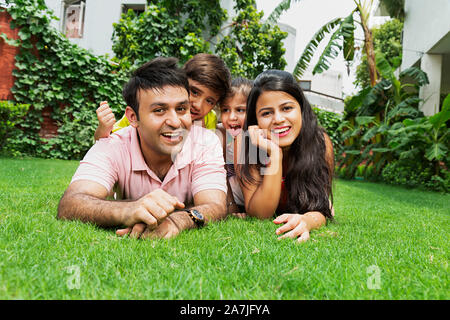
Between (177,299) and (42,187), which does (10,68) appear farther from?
(177,299)

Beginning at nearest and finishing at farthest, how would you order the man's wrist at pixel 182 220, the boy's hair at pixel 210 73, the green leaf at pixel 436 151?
the man's wrist at pixel 182 220 < the boy's hair at pixel 210 73 < the green leaf at pixel 436 151

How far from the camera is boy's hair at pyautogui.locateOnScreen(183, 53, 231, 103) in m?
3.45

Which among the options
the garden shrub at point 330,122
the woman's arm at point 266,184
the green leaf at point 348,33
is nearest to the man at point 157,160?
the woman's arm at point 266,184

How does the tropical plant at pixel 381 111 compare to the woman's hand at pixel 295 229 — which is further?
the tropical plant at pixel 381 111

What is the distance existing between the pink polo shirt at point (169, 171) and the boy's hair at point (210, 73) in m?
0.81

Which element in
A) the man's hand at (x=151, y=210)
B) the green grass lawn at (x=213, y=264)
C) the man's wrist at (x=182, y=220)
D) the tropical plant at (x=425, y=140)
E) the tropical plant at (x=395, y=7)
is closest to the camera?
the green grass lawn at (x=213, y=264)

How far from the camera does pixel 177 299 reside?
1178mm

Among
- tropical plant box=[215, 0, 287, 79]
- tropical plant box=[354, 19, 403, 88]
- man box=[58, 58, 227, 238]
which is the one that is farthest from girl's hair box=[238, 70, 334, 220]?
tropical plant box=[354, 19, 403, 88]

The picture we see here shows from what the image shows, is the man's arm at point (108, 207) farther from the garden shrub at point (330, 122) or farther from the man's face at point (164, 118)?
the garden shrub at point (330, 122)

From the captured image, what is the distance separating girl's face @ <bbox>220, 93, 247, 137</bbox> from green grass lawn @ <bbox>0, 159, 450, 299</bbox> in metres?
1.50

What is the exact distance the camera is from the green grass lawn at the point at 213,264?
4.06 feet

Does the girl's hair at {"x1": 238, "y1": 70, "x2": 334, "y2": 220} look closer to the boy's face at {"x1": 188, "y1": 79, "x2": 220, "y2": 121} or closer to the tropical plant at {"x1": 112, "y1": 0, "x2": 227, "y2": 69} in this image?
the boy's face at {"x1": 188, "y1": 79, "x2": 220, "y2": 121}

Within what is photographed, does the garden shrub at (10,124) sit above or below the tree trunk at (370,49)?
below

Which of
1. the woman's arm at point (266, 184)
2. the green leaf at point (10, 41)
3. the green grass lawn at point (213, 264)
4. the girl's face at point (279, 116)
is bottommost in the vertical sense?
the green grass lawn at point (213, 264)
